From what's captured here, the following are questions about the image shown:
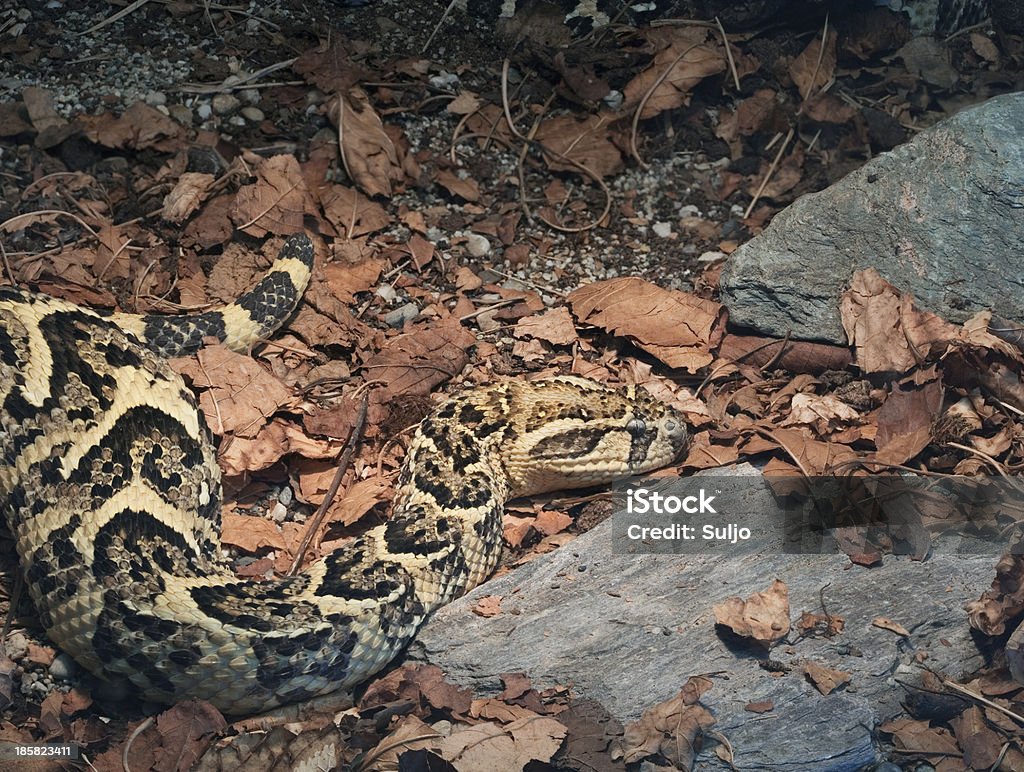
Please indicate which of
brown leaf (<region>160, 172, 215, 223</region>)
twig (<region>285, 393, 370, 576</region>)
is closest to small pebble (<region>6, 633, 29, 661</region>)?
twig (<region>285, 393, 370, 576</region>)

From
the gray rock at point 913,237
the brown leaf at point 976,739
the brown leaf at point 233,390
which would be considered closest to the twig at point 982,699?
the brown leaf at point 976,739

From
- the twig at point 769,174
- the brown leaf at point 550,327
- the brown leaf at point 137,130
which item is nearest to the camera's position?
the brown leaf at point 550,327

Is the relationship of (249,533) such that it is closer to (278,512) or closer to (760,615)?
(278,512)

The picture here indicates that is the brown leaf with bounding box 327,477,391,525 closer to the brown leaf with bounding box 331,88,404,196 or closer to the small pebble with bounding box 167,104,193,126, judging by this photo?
the brown leaf with bounding box 331,88,404,196

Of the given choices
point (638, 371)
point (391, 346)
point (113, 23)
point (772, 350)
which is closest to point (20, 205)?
point (113, 23)

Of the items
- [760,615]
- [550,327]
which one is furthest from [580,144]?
[760,615]

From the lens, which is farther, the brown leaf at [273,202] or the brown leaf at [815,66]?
the brown leaf at [815,66]

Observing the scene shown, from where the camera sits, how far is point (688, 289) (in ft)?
18.0

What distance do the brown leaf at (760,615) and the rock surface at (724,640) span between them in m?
0.04

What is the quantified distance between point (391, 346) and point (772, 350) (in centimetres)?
182

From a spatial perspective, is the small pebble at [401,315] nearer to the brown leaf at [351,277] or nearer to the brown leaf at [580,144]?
the brown leaf at [351,277]

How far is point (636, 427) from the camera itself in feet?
15.2

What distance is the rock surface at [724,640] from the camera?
11.5 ft
